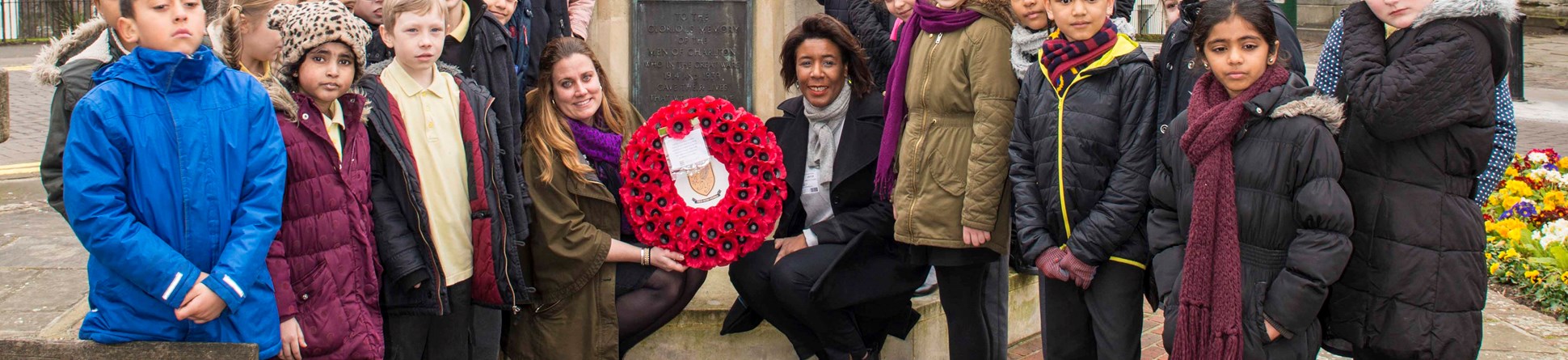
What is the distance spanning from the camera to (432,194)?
161 inches

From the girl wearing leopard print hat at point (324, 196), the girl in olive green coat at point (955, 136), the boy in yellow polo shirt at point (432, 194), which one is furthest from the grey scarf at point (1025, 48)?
the girl wearing leopard print hat at point (324, 196)

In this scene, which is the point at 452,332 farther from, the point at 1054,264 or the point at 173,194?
the point at 1054,264

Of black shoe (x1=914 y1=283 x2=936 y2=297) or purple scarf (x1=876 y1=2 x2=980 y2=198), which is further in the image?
black shoe (x1=914 y1=283 x2=936 y2=297)

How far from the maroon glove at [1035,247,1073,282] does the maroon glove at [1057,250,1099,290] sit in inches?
0.6

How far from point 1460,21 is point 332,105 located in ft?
9.87

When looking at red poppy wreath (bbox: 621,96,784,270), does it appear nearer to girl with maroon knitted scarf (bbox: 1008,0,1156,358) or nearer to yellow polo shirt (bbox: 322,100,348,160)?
girl with maroon knitted scarf (bbox: 1008,0,1156,358)

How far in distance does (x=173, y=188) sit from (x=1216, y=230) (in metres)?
2.63

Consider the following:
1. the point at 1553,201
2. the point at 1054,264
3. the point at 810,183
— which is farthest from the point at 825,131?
the point at 1553,201

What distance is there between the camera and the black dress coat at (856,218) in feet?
15.4

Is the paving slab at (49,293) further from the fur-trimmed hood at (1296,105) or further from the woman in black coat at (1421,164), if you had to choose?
the woman in black coat at (1421,164)

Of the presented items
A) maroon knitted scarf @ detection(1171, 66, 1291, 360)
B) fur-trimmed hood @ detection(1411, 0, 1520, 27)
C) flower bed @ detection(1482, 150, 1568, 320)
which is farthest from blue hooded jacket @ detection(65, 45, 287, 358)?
flower bed @ detection(1482, 150, 1568, 320)

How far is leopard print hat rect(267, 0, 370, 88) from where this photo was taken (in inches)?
146

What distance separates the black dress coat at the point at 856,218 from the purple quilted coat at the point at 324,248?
4.97 feet

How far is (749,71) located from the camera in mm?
6734
